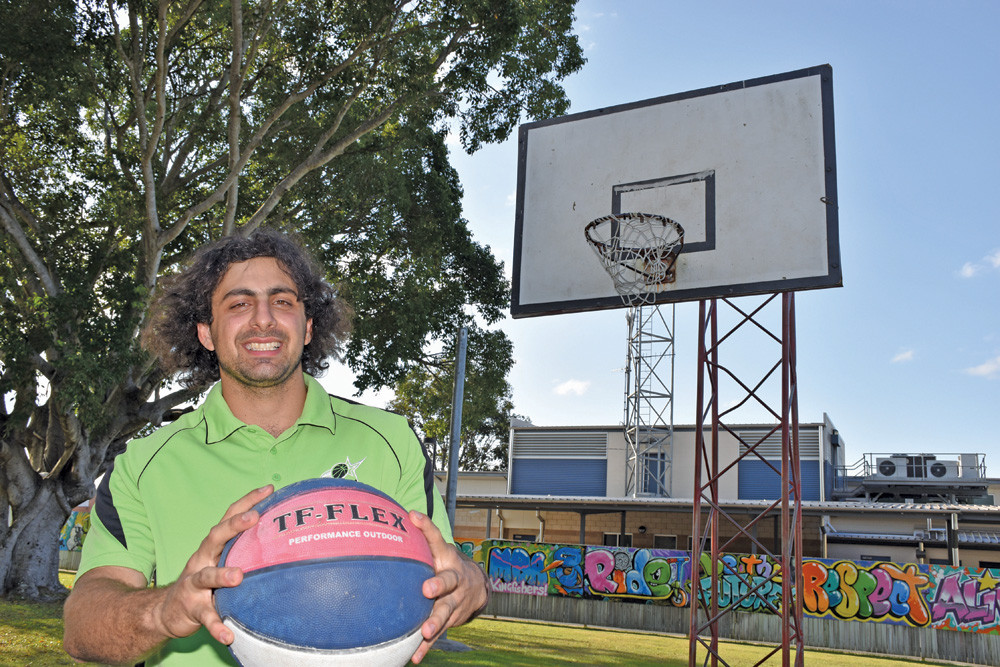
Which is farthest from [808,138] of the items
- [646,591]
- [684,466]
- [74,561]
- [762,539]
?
[74,561]

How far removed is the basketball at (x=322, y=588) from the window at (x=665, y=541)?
104 ft

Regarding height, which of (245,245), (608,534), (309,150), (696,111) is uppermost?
(309,150)

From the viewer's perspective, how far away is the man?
7.24ft

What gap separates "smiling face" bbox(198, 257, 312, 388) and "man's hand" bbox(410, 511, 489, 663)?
79 cm

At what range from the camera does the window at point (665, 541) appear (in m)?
32.4

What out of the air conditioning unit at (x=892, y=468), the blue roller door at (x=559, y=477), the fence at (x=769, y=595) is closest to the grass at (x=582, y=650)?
the fence at (x=769, y=595)

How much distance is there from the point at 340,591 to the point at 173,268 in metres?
18.9

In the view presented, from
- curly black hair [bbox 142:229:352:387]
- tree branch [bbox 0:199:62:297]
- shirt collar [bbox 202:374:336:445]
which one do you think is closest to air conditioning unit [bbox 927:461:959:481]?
tree branch [bbox 0:199:62:297]

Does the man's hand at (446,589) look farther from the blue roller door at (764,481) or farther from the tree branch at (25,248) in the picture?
the blue roller door at (764,481)

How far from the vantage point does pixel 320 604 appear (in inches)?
79.7

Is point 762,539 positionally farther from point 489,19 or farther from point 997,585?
point 489,19

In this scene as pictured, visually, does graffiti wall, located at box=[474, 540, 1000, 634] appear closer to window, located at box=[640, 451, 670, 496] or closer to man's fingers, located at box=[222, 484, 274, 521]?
window, located at box=[640, 451, 670, 496]

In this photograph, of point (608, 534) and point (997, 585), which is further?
point (608, 534)

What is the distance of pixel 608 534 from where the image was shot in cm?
3394
